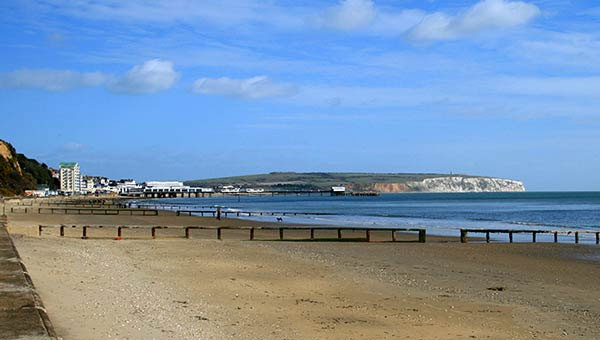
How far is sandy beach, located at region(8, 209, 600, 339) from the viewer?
9734mm

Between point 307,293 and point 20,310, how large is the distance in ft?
21.7

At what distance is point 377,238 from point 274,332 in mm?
22435

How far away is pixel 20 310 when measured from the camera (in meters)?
7.91

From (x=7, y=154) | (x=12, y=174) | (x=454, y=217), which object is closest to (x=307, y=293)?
(x=454, y=217)

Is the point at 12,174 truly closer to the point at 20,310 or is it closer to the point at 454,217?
the point at 454,217

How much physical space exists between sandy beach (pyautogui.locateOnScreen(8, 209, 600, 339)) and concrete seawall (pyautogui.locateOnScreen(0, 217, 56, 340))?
0.50 metres

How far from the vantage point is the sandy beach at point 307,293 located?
973 cm

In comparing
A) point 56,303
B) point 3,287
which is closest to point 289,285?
point 56,303

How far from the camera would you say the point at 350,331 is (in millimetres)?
→ 9867

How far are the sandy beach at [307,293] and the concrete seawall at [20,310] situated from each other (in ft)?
1.66

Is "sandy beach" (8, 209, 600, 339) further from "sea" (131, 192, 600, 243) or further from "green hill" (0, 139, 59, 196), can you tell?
"green hill" (0, 139, 59, 196)

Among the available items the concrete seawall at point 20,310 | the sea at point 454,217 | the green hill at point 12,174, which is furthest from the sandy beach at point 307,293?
the green hill at point 12,174

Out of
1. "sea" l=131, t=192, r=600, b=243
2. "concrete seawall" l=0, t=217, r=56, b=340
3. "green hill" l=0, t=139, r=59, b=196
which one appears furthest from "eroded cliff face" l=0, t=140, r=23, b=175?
"concrete seawall" l=0, t=217, r=56, b=340

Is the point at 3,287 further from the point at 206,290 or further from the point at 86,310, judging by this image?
the point at 206,290
